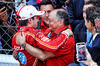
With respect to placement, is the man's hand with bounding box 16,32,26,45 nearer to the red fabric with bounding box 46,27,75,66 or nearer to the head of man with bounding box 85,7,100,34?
the red fabric with bounding box 46,27,75,66

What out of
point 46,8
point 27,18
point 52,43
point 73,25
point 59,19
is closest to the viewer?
point 52,43

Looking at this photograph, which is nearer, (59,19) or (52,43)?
(52,43)

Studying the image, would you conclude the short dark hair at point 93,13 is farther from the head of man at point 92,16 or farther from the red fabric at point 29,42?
the red fabric at point 29,42

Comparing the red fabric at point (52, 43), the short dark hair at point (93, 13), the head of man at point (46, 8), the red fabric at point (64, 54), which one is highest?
the short dark hair at point (93, 13)

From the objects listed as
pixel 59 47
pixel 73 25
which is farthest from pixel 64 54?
pixel 73 25

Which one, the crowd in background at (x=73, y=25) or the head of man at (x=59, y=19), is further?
the head of man at (x=59, y=19)

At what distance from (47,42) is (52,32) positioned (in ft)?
1.09

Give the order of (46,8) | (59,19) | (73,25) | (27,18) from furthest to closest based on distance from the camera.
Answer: (46,8)
(73,25)
(27,18)
(59,19)

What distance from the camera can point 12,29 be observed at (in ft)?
12.1

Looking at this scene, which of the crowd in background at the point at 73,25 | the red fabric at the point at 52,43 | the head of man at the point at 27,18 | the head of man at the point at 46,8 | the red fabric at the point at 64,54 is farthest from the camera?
the head of man at the point at 46,8

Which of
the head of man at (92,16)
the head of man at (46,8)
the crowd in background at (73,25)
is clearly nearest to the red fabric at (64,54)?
the crowd in background at (73,25)

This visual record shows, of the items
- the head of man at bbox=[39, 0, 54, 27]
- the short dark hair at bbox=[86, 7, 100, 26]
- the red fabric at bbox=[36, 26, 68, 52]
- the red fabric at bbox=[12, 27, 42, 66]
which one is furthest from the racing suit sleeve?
the head of man at bbox=[39, 0, 54, 27]

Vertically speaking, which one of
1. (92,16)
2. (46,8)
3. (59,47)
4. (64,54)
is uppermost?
(92,16)

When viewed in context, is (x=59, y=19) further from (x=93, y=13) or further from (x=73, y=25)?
(x=73, y=25)
